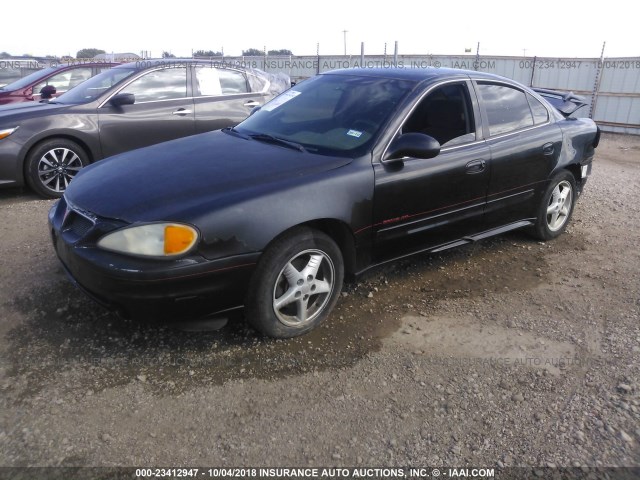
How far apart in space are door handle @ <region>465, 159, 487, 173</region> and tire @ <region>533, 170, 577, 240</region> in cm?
111

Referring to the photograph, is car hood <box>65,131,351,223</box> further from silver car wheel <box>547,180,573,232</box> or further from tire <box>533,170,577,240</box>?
silver car wheel <box>547,180,573,232</box>

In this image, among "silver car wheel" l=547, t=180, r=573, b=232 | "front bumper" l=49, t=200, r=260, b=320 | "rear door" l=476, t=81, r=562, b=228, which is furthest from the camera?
"silver car wheel" l=547, t=180, r=573, b=232

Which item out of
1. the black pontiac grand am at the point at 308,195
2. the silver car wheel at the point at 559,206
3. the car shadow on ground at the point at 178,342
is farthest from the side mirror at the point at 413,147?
the silver car wheel at the point at 559,206

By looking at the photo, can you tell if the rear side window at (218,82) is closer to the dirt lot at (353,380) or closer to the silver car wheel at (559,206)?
the dirt lot at (353,380)

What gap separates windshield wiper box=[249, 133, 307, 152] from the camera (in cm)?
358

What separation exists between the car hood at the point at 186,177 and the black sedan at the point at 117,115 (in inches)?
118

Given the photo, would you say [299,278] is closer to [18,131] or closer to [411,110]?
[411,110]

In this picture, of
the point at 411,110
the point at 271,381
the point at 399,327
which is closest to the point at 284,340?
the point at 271,381

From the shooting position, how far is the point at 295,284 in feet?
10.4

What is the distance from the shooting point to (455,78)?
13.3 ft

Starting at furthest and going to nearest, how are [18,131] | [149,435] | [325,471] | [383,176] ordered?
[18,131] → [383,176] → [149,435] → [325,471]

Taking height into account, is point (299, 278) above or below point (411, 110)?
below

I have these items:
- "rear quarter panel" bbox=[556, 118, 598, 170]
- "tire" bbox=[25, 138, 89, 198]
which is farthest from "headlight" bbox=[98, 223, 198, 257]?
"tire" bbox=[25, 138, 89, 198]

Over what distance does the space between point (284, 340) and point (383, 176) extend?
123cm
